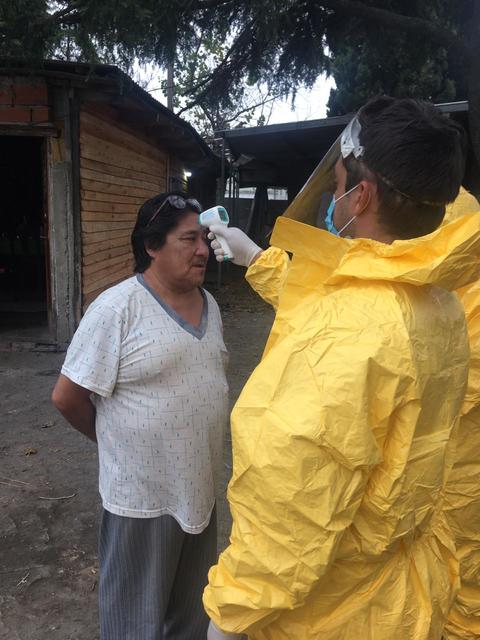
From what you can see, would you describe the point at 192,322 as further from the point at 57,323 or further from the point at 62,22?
the point at 57,323

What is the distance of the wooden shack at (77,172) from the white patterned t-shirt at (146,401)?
14.8ft

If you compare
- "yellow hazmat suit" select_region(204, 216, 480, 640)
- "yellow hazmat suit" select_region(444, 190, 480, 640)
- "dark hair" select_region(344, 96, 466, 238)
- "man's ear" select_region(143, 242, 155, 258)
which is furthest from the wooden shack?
"yellow hazmat suit" select_region(204, 216, 480, 640)

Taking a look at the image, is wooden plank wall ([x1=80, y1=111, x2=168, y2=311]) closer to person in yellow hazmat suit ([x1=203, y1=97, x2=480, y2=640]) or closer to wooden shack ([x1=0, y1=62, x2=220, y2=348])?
wooden shack ([x1=0, y1=62, x2=220, y2=348])

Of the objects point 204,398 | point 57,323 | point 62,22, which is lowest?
point 57,323

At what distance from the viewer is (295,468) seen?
918 millimetres

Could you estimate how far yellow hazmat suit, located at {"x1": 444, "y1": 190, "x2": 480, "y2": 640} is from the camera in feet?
6.32

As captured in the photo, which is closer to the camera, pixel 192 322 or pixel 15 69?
pixel 192 322

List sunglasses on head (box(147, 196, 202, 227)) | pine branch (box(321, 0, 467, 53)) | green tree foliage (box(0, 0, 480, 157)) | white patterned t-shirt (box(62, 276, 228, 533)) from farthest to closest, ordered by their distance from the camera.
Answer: pine branch (box(321, 0, 467, 53)), green tree foliage (box(0, 0, 480, 157)), sunglasses on head (box(147, 196, 202, 227)), white patterned t-shirt (box(62, 276, 228, 533))

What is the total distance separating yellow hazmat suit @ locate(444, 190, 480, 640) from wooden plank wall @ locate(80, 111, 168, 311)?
5.27 meters

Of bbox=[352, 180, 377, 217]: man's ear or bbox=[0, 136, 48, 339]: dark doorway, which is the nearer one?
bbox=[352, 180, 377, 217]: man's ear

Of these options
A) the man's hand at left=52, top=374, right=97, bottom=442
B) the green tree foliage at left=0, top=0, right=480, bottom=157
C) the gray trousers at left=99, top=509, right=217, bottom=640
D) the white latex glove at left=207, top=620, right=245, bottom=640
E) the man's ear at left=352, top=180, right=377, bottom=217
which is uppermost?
the green tree foliage at left=0, top=0, right=480, bottom=157

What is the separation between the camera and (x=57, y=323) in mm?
6316

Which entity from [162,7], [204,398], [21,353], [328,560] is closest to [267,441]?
[328,560]

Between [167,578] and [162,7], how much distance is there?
14.9 feet
